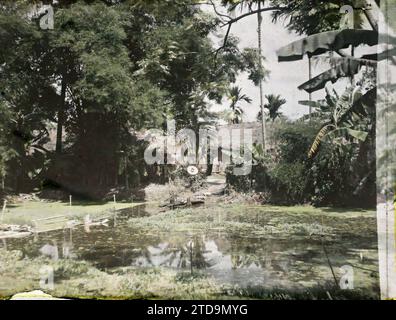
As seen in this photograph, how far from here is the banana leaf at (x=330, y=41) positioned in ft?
14.2

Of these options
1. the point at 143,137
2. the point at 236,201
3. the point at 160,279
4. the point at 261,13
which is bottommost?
the point at 160,279

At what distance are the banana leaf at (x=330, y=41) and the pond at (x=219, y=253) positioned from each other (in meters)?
2.13

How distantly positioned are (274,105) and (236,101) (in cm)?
47

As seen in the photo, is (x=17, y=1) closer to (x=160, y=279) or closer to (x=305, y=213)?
(x=160, y=279)

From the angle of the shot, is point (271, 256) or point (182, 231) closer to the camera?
point (271, 256)

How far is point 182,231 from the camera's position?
4.64m

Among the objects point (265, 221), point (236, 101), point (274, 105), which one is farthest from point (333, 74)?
point (265, 221)

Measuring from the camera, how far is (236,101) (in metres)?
4.82

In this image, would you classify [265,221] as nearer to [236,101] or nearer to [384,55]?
[236,101]

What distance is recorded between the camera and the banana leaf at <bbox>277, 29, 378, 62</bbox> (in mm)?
4316

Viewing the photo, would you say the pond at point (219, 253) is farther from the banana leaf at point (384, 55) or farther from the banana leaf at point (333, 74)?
the banana leaf at point (384, 55)
